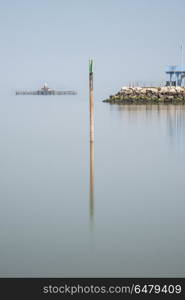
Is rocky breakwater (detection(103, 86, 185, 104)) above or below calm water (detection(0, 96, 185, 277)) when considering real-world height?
above

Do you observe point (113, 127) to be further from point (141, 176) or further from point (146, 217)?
point (146, 217)

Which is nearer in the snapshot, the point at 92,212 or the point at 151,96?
the point at 92,212

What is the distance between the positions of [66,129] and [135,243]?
19924 millimetres

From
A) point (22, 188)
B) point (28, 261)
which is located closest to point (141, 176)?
point (22, 188)

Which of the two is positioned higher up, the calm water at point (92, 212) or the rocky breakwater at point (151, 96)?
the rocky breakwater at point (151, 96)

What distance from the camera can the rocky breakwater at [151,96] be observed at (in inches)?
2238

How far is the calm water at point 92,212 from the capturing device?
7414 mm

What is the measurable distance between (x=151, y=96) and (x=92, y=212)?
50.0 metres

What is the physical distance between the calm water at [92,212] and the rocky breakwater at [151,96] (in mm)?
37596

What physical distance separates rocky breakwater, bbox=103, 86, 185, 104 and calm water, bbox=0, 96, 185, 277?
3760cm

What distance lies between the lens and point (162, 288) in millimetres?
6562

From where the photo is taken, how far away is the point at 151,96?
59250 mm

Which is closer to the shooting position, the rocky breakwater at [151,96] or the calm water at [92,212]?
the calm water at [92,212]

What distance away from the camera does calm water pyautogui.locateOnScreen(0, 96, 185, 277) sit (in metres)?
7.41
